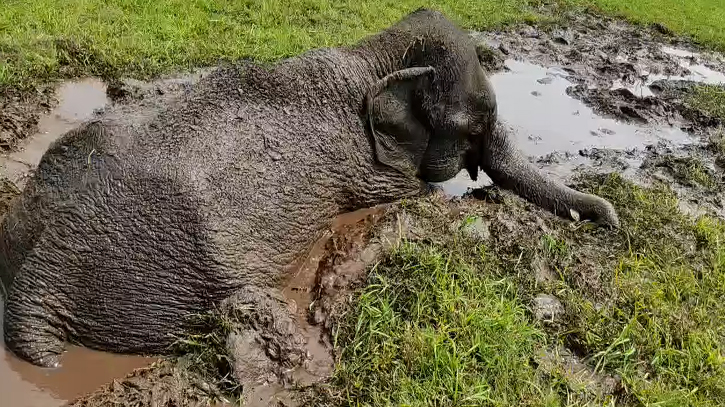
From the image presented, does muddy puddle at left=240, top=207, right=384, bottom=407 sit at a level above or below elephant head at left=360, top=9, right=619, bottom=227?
below

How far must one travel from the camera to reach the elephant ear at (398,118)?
493cm

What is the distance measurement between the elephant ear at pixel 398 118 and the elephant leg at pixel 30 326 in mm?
2596

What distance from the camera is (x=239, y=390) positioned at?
3.49m

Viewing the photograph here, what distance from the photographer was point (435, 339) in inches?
152

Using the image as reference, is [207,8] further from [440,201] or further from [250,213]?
[250,213]

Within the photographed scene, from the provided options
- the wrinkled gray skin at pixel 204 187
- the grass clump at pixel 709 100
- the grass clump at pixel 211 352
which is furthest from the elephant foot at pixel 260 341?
the grass clump at pixel 709 100

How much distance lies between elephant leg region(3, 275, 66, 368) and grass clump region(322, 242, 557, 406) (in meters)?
1.59

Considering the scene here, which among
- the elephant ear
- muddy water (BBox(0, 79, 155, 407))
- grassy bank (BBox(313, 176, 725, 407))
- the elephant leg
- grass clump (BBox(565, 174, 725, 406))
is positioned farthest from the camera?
the elephant ear

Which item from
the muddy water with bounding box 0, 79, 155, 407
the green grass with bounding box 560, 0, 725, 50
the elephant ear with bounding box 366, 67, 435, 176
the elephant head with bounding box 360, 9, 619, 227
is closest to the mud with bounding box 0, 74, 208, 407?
the muddy water with bounding box 0, 79, 155, 407

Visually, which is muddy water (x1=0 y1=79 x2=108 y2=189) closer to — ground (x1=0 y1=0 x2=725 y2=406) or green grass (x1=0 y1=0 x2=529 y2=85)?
ground (x1=0 y1=0 x2=725 y2=406)

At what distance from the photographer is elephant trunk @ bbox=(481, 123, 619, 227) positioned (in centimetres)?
566

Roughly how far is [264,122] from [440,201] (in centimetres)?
194

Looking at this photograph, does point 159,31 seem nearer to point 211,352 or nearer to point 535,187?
point 535,187

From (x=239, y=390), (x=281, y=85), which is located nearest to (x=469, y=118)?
(x=281, y=85)
